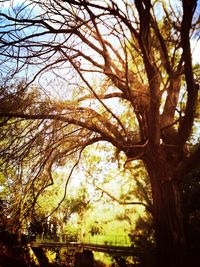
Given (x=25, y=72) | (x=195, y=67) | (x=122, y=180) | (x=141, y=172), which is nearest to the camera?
(x=25, y=72)

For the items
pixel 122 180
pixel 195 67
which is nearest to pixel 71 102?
pixel 195 67

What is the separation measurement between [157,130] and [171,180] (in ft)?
3.90

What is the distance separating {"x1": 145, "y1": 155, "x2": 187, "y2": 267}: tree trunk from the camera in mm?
5718

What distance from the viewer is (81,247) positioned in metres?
12.5

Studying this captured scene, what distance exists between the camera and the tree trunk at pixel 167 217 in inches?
225

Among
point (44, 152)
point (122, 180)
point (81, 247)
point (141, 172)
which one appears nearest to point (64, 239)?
point (81, 247)

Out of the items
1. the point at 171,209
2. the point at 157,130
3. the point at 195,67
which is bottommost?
the point at 171,209

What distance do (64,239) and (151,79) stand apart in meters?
15.4

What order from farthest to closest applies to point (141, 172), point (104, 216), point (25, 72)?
point (104, 216) < point (141, 172) < point (25, 72)

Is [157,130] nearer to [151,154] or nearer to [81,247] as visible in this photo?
[151,154]

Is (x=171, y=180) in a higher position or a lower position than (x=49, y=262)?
higher

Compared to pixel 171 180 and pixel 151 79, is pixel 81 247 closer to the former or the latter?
pixel 171 180

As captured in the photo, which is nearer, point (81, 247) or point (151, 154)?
point (151, 154)

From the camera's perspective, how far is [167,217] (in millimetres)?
6043
